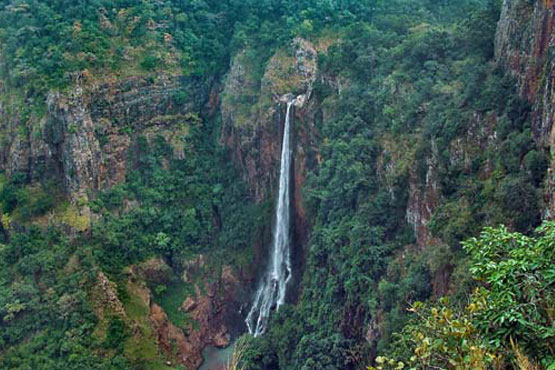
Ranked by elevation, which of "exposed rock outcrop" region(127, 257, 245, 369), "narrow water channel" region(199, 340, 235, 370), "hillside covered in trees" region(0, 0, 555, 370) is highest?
"hillside covered in trees" region(0, 0, 555, 370)

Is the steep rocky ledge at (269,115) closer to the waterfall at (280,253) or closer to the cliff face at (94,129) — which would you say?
the waterfall at (280,253)

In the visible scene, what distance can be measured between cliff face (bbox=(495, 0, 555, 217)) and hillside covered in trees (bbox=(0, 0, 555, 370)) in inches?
2.6

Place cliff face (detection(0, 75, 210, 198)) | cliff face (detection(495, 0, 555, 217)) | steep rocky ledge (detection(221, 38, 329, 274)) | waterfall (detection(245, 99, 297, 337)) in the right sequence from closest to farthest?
cliff face (detection(495, 0, 555, 217)) → cliff face (detection(0, 75, 210, 198)) → waterfall (detection(245, 99, 297, 337)) → steep rocky ledge (detection(221, 38, 329, 274))

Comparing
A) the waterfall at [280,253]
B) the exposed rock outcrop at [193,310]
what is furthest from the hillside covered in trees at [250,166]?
the waterfall at [280,253]

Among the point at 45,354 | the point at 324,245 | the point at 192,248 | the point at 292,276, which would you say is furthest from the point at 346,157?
the point at 45,354

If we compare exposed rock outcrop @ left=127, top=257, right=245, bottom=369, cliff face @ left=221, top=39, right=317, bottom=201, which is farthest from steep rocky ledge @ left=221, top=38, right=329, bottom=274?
exposed rock outcrop @ left=127, top=257, right=245, bottom=369

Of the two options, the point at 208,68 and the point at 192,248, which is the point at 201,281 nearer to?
the point at 192,248

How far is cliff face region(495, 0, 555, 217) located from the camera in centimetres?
1212

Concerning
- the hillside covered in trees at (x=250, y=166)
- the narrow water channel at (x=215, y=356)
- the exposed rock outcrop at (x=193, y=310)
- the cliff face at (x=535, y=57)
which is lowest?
the narrow water channel at (x=215, y=356)

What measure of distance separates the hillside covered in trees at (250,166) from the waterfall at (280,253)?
0.93ft

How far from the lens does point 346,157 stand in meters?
20.0

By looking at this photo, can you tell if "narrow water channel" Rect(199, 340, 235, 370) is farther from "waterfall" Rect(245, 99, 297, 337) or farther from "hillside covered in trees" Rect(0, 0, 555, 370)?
"waterfall" Rect(245, 99, 297, 337)

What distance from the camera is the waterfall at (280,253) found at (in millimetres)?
23125

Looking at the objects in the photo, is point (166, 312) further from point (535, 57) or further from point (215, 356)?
point (535, 57)
